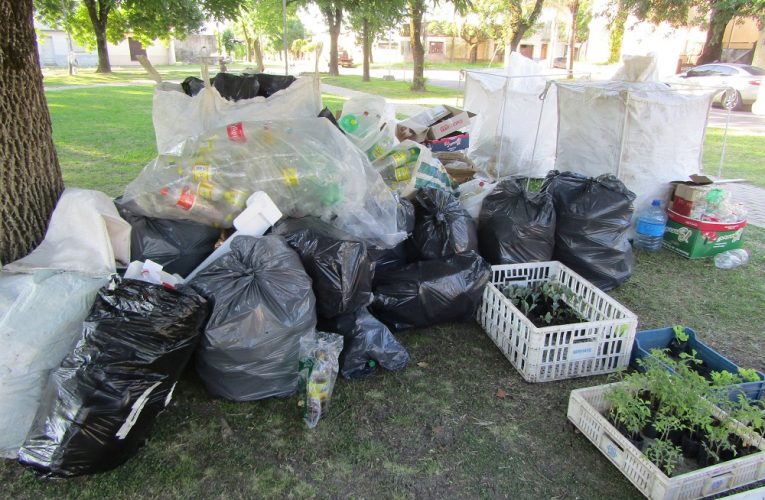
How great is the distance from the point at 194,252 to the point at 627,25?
25.6m

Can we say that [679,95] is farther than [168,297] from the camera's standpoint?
Yes

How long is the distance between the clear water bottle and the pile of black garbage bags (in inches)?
28.1

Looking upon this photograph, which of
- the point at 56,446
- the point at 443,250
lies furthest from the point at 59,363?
the point at 443,250

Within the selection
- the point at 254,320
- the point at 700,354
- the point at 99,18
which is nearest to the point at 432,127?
the point at 700,354

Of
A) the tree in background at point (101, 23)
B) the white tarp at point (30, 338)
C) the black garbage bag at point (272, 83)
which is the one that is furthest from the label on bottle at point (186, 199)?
the tree in background at point (101, 23)

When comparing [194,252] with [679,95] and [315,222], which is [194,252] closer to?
[315,222]

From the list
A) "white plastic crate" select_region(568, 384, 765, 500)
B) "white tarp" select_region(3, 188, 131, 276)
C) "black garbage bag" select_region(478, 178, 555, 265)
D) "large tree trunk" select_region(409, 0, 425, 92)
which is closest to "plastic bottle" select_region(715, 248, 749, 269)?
"black garbage bag" select_region(478, 178, 555, 265)

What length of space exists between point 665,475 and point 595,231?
73.4 inches

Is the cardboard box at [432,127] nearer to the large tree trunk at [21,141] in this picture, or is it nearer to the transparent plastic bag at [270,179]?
the transparent plastic bag at [270,179]

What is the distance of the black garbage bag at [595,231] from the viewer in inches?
129

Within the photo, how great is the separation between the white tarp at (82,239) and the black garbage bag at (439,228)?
1606mm

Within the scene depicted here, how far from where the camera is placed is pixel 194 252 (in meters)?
2.69

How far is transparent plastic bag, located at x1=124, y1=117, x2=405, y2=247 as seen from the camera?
8.86 ft

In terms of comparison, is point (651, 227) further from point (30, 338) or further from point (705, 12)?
point (705, 12)
